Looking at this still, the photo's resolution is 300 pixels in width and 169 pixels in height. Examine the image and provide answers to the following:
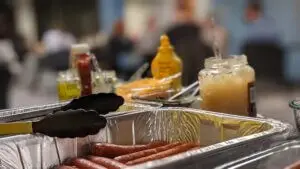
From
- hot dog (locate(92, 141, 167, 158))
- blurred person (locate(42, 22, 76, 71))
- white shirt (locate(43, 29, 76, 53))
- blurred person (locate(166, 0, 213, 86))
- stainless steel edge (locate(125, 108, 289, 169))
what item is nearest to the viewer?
stainless steel edge (locate(125, 108, 289, 169))

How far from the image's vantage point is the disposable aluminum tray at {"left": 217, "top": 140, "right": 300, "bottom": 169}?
1.04 meters

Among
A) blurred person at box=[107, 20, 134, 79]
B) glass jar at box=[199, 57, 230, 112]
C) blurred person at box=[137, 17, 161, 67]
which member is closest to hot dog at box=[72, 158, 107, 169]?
glass jar at box=[199, 57, 230, 112]

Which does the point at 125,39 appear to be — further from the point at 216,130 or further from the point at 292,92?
the point at 216,130

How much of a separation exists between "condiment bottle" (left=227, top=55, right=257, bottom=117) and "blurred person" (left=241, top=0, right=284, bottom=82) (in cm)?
463

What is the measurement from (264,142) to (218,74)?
35 cm

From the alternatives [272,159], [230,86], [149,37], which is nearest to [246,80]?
[230,86]

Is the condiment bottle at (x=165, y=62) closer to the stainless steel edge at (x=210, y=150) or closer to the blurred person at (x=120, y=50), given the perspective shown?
the stainless steel edge at (x=210, y=150)

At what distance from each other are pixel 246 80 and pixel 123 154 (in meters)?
A: 0.41

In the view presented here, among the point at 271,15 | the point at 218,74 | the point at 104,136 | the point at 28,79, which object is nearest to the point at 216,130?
the point at 218,74

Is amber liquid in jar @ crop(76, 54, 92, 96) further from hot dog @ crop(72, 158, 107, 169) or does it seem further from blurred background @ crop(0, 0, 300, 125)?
blurred background @ crop(0, 0, 300, 125)

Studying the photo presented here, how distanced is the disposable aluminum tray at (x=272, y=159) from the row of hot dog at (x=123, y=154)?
0.78ft

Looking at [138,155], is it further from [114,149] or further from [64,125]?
[64,125]

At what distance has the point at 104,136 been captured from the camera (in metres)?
1.44

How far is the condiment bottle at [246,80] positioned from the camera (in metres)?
1.42
